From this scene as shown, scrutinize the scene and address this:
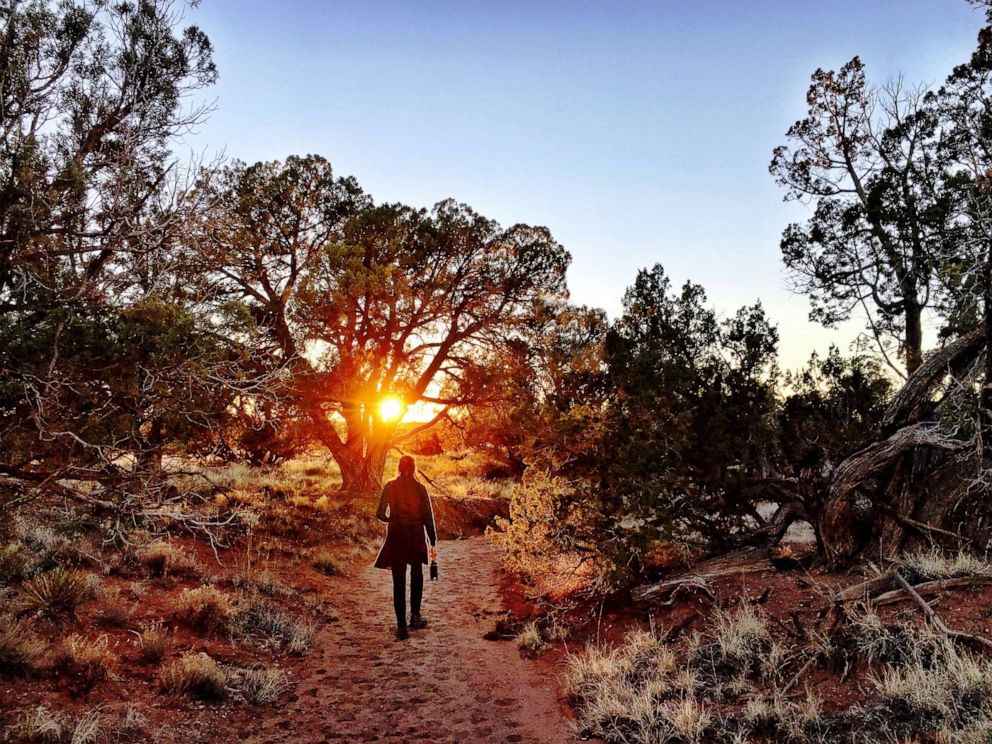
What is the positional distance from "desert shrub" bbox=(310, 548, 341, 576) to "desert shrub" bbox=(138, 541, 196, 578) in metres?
2.63

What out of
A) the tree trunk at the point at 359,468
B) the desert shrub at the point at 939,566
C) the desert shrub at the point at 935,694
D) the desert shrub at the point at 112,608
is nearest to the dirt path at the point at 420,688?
the desert shrub at the point at 112,608

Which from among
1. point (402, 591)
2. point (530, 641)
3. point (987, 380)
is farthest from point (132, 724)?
point (987, 380)

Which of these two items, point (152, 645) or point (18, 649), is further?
point (152, 645)

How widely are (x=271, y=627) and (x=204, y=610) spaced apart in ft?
2.62

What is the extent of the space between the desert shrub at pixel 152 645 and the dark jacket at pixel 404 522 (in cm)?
249

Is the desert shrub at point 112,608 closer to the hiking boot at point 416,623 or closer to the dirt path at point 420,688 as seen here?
the dirt path at point 420,688

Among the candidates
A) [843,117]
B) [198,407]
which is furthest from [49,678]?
[843,117]

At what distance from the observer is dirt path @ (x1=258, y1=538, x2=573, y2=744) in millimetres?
4699

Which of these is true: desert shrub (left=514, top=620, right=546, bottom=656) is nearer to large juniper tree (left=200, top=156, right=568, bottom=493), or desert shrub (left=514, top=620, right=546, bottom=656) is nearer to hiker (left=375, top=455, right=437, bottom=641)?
hiker (left=375, top=455, right=437, bottom=641)

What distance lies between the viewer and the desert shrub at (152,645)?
211 inches

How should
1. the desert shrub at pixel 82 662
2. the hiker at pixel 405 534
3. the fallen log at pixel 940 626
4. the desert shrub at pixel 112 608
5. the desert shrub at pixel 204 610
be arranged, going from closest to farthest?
the fallen log at pixel 940 626 < the desert shrub at pixel 82 662 < the desert shrub at pixel 112 608 < the desert shrub at pixel 204 610 < the hiker at pixel 405 534

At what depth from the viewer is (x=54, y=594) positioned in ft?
18.4

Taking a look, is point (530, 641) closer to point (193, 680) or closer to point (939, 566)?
point (193, 680)

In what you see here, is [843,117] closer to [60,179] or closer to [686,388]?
[686,388]
